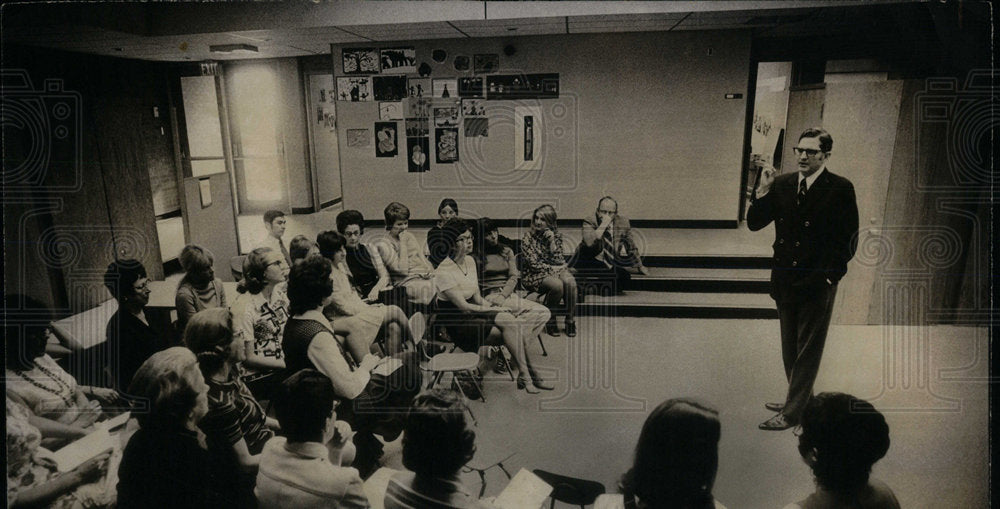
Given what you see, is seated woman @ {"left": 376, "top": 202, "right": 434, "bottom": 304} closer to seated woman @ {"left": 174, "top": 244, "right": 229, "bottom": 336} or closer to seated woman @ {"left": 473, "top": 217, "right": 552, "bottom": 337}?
seated woman @ {"left": 473, "top": 217, "right": 552, "bottom": 337}

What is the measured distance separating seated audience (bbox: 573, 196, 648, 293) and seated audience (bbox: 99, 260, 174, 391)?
2.17m

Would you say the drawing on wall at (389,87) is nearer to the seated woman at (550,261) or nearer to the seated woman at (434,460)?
the seated woman at (550,261)

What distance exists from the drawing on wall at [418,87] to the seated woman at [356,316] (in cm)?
81

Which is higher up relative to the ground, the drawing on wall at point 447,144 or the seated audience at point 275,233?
the drawing on wall at point 447,144

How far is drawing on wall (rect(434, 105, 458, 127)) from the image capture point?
270cm

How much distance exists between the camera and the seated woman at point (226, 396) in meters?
2.76

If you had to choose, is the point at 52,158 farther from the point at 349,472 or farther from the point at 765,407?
the point at 765,407

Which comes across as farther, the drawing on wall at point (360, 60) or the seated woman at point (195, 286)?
the seated woman at point (195, 286)

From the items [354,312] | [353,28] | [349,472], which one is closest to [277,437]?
[349,472]

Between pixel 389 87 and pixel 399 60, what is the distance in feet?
0.45

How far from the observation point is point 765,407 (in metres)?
2.58

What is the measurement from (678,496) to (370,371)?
1.58 metres

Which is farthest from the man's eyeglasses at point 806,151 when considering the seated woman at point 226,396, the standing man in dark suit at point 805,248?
the seated woman at point 226,396

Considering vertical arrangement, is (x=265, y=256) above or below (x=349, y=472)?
above
